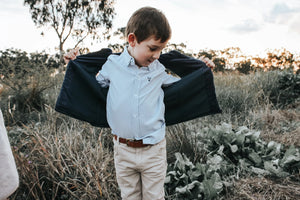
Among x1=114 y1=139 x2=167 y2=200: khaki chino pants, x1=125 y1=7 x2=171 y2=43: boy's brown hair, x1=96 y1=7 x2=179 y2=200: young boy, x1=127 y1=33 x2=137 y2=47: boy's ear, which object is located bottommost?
x1=114 y1=139 x2=167 y2=200: khaki chino pants

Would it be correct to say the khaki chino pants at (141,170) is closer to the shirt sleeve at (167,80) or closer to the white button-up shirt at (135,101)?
the white button-up shirt at (135,101)

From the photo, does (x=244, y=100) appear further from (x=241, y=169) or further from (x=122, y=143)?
(x=122, y=143)

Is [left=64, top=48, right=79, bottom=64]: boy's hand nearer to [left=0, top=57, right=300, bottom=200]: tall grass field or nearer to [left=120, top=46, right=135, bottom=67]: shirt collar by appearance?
[left=120, top=46, right=135, bottom=67]: shirt collar

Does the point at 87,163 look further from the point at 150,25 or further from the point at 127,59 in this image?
the point at 150,25

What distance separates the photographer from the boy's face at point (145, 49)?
169 centimetres

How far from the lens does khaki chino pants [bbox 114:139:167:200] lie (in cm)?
178

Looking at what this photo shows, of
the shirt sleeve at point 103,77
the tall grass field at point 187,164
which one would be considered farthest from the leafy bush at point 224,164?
the shirt sleeve at point 103,77

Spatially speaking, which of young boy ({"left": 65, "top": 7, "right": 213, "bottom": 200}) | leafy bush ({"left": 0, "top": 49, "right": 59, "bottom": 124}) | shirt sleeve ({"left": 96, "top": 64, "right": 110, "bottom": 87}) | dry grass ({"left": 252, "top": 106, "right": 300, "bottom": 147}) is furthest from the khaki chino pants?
leafy bush ({"left": 0, "top": 49, "right": 59, "bottom": 124})

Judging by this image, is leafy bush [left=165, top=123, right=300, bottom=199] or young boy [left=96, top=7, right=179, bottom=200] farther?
leafy bush [left=165, top=123, right=300, bottom=199]

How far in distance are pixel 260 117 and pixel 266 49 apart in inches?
424

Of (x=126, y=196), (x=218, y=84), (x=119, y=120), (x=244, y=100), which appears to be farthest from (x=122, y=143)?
(x=218, y=84)

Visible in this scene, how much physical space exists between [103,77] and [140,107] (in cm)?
46

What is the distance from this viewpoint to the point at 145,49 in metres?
1.72

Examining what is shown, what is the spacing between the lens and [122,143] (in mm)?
1809
